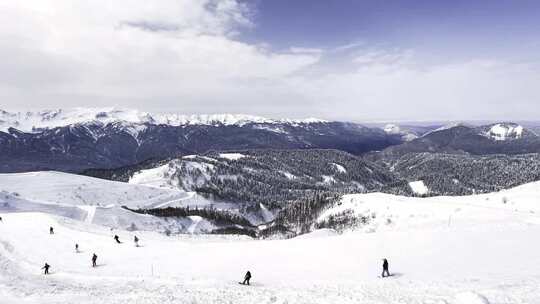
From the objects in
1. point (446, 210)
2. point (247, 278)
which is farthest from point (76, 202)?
point (247, 278)

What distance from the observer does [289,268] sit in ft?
128

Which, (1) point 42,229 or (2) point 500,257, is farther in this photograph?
(1) point 42,229

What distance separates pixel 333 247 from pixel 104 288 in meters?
25.8

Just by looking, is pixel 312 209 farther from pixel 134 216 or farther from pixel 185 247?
pixel 185 247

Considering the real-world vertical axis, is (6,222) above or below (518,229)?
below

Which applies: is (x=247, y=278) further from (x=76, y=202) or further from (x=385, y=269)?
(x=76, y=202)

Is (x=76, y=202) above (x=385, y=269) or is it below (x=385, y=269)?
below

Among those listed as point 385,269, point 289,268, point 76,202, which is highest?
point 385,269

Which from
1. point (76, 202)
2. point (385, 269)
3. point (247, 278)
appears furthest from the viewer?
point (76, 202)

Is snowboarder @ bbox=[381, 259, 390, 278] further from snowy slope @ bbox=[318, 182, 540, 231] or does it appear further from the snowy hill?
the snowy hill

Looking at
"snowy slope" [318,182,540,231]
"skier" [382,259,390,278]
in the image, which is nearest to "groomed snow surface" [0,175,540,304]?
"skier" [382,259,390,278]

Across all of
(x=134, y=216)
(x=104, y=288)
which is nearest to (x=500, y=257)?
(x=104, y=288)

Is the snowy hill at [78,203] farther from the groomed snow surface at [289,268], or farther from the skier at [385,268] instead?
the skier at [385,268]

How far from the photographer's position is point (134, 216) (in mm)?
139625
